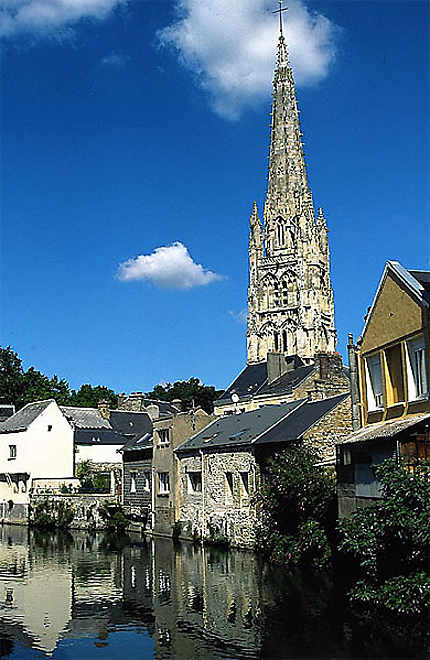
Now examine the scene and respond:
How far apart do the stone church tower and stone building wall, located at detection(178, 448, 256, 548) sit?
273ft

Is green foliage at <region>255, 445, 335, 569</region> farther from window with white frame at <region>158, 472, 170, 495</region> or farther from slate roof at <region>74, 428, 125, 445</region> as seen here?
slate roof at <region>74, 428, 125, 445</region>

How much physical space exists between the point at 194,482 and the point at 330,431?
35.3ft

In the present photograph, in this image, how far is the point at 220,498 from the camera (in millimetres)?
35781

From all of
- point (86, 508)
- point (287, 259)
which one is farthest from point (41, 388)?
point (287, 259)

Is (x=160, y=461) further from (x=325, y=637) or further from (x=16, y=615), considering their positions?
→ (x=325, y=637)

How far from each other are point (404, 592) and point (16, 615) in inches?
401

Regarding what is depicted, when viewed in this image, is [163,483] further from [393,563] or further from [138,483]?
[393,563]

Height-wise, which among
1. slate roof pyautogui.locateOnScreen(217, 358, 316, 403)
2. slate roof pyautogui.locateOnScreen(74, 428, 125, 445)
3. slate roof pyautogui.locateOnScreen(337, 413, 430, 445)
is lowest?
slate roof pyautogui.locateOnScreen(337, 413, 430, 445)

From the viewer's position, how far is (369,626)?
58.0 feet

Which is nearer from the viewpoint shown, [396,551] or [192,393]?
[396,551]

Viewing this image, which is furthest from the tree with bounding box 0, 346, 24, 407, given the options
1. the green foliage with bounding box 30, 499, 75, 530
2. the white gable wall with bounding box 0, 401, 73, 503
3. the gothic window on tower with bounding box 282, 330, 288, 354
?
the gothic window on tower with bounding box 282, 330, 288, 354

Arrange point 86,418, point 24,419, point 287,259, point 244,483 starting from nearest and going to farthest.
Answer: point 244,483, point 24,419, point 86,418, point 287,259

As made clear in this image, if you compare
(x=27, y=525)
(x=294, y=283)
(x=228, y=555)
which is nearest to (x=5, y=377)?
(x=27, y=525)

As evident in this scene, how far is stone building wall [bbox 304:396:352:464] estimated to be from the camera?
31.0 metres
